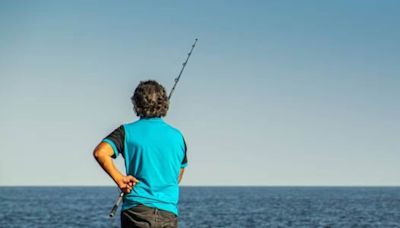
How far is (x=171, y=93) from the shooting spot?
7301mm

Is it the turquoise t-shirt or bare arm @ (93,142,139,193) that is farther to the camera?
the turquoise t-shirt

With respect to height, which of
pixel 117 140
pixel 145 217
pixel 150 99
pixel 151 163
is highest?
pixel 150 99

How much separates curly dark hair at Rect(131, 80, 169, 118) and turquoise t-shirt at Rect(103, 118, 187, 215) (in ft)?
0.29

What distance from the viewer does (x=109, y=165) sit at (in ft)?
19.9

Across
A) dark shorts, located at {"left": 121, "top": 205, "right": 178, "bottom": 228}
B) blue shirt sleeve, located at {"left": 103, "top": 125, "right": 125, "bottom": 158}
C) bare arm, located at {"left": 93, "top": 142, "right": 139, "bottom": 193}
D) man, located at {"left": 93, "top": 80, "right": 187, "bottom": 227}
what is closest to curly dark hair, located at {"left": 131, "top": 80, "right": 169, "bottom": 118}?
man, located at {"left": 93, "top": 80, "right": 187, "bottom": 227}

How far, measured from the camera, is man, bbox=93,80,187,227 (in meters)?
6.15

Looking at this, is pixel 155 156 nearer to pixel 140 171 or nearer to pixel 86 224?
pixel 140 171

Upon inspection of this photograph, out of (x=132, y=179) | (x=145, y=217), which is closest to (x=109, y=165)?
(x=132, y=179)

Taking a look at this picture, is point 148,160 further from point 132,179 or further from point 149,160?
point 132,179

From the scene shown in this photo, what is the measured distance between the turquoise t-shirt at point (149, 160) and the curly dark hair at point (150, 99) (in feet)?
0.29

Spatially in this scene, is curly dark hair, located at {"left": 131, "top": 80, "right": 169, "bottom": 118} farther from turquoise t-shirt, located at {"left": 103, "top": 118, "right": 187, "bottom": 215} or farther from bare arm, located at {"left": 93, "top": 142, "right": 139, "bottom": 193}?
bare arm, located at {"left": 93, "top": 142, "right": 139, "bottom": 193}

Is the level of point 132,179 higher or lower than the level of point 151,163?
lower

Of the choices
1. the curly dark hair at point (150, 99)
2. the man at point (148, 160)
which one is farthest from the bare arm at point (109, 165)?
the curly dark hair at point (150, 99)

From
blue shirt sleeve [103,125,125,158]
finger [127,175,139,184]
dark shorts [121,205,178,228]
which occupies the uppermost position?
blue shirt sleeve [103,125,125,158]
